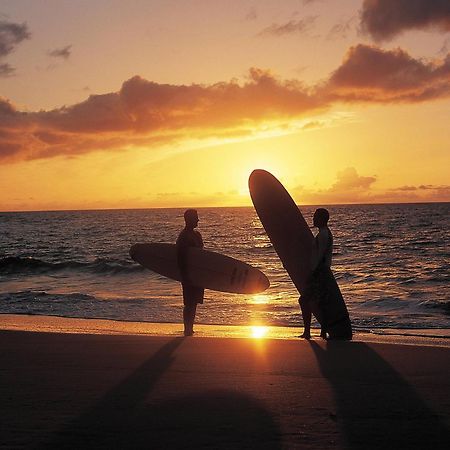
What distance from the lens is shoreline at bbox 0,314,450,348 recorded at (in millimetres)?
8023

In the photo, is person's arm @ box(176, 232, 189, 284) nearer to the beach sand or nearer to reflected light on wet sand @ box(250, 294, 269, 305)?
the beach sand

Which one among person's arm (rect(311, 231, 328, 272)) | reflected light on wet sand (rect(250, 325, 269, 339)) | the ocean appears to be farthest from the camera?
the ocean

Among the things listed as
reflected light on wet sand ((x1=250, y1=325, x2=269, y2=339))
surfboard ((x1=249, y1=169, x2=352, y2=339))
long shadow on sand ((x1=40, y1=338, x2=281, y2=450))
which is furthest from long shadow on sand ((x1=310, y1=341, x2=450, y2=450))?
reflected light on wet sand ((x1=250, y1=325, x2=269, y2=339))

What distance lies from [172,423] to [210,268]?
18.5 feet

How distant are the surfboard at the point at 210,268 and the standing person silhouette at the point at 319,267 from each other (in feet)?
5.34

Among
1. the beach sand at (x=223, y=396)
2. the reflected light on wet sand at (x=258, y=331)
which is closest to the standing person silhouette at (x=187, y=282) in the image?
the reflected light on wet sand at (x=258, y=331)

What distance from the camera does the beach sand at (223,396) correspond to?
3.24 metres

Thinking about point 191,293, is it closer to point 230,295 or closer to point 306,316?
point 306,316

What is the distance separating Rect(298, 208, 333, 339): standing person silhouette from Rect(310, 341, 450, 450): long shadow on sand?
1.69 m

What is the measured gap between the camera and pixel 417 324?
976 centimetres

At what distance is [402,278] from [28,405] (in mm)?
15690

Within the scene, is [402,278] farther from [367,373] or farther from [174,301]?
[367,373]

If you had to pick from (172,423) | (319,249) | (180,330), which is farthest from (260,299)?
(172,423)

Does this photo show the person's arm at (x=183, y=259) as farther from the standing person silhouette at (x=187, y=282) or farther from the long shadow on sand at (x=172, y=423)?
the long shadow on sand at (x=172, y=423)
